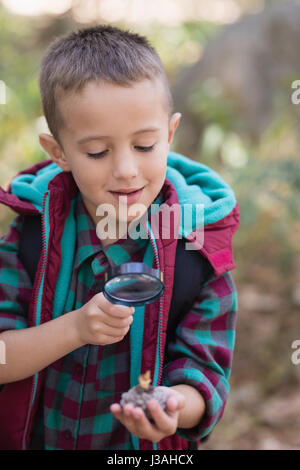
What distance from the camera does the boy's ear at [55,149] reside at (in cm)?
169

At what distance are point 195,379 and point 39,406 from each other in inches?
22.3

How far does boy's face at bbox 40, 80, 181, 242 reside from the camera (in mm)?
1447

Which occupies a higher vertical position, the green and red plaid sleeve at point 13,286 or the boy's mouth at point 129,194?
the boy's mouth at point 129,194

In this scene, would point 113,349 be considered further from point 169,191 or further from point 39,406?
point 169,191

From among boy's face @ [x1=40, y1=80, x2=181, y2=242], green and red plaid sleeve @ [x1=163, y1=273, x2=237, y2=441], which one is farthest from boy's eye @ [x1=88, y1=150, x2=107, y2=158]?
green and red plaid sleeve @ [x1=163, y1=273, x2=237, y2=441]

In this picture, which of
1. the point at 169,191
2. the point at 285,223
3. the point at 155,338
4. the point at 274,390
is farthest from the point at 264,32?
the point at 155,338

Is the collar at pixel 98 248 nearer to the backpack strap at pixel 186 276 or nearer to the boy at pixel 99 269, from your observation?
the boy at pixel 99 269

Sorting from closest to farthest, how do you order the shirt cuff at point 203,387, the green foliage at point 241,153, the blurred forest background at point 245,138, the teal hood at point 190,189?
the shirt cuff at point 203,387 → the teal hood at point 190,189 → the blurred forest background at point 245,138 → the green foliage at point 241,153

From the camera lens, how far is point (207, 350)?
1.62 meters

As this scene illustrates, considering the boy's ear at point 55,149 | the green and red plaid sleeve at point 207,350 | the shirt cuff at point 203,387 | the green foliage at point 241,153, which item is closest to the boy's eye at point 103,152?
the boy's ear at point 55,149

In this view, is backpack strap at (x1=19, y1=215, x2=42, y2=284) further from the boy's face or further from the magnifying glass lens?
the magnifying glass lens

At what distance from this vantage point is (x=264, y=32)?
5672 mm

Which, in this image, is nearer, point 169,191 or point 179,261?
point 179,261

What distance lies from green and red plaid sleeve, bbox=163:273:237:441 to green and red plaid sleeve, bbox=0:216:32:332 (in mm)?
482
